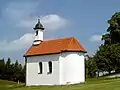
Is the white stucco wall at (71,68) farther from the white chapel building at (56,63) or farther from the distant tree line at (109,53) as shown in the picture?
the distant tree line at (109,53)

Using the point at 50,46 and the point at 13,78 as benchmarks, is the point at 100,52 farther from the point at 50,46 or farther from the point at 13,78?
the point at 13,78

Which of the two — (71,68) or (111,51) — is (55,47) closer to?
(71,68)

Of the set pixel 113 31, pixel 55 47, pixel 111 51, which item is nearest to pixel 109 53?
pixel 111 51

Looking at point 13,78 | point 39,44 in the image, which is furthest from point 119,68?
point 13,78

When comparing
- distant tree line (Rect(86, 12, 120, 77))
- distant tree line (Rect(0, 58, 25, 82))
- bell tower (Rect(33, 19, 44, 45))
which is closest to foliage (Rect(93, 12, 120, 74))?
distant tree line (Rect(86, 12, 120, 77))

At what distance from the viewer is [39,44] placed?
53.2 meters

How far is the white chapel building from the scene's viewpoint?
154 ft

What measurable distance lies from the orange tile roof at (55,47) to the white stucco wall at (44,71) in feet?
2.47

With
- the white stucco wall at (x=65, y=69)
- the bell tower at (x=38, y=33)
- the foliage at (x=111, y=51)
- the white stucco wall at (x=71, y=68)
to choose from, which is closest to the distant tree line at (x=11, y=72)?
the foliage at (x=111, y=51)

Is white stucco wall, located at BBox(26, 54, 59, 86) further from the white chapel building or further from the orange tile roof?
the orange tile roof

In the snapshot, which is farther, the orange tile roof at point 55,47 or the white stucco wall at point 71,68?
the orange tile roof at point 55,47

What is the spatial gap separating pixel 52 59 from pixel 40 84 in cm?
432

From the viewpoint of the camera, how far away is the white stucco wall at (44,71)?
47844 millimetres

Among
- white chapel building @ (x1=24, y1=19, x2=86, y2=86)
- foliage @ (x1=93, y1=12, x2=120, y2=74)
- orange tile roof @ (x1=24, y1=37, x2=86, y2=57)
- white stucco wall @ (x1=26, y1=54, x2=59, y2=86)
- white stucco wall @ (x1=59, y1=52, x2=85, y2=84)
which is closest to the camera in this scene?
white stucco wall @ (x1=59, y1=52, x2=85, y2=84)
